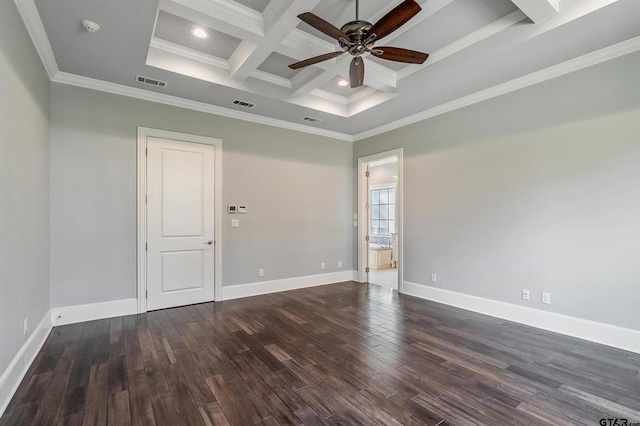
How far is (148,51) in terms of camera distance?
3.15m

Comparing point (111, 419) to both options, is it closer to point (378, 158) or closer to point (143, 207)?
point (143, 207)

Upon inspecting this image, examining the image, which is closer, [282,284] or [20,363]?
[20,363]

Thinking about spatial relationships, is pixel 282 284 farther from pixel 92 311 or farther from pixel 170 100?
pixel 170 100

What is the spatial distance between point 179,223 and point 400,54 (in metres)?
3.61

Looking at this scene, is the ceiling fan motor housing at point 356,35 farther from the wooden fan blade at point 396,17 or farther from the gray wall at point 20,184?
the gray wall at point 20,184

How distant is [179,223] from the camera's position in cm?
435

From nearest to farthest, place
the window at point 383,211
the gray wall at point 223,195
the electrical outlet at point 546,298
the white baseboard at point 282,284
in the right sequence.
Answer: the electrical outlet at point 546,298 < the gray wall at point 223,195 < the white baseboard at point 282,284 < the window at point 383,211

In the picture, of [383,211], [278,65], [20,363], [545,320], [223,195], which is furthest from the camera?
[383,211]

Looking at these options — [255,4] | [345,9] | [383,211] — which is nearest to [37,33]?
[255,4]

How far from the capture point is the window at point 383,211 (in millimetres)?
9164

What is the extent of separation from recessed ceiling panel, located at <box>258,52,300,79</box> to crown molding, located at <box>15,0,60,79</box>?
2.12 meters

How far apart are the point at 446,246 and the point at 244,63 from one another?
3797mm

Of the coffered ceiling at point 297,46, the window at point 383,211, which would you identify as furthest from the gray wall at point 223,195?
the window at point 383,211

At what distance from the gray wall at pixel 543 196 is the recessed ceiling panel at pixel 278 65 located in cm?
237
